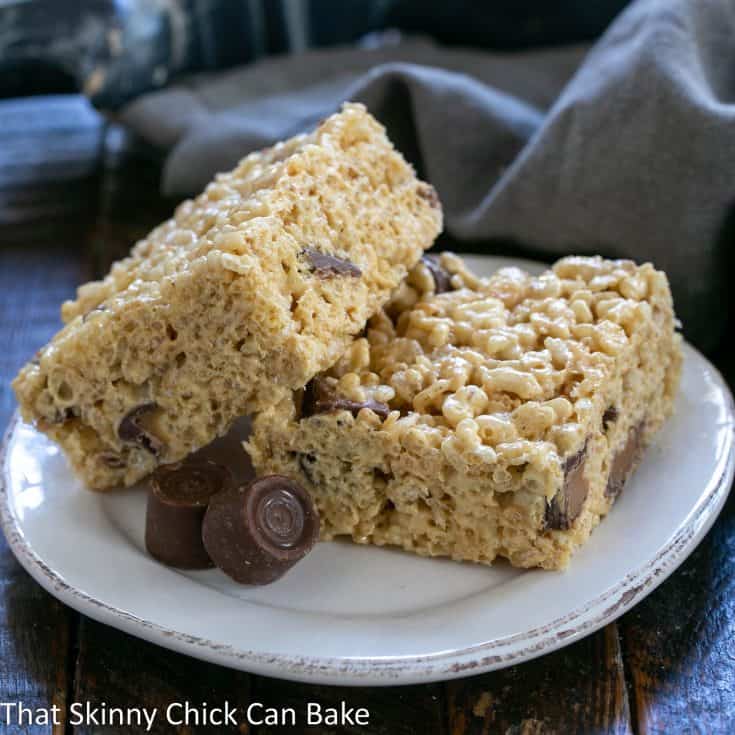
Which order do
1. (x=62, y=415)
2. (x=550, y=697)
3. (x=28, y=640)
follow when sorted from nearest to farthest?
(x=550, y=697)
(x=28, y=640)
(x=62, y=415)

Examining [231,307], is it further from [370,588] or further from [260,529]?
[370,588]

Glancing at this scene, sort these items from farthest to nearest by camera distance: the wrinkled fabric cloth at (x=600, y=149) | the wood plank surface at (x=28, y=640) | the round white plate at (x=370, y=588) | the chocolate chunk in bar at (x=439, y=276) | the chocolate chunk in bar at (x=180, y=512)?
the wrinkled fabric cloth at (x=600, y=149) < the chocolate chunk in bar at (x=439, y=276) < the chocolate chunk in bar at (x=180, y=512) < the wood plank surface at (x=28, y=640) < the round white plate at (x=370, y=588)

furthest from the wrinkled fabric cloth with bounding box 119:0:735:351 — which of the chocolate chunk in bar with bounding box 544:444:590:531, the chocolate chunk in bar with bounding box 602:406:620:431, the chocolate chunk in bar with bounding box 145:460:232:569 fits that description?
the chocolate chunk in bar with bounding box 145:460:232:569

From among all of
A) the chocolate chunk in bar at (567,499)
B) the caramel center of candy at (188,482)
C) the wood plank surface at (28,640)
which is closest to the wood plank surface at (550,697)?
the chocolate chunk in bar at (567,499)

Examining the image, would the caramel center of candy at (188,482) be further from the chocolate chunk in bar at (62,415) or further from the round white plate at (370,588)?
the chocolate chunk in bar at (62,415)

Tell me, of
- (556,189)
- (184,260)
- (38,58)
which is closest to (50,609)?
(184,260)

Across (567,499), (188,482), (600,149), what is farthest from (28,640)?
(600,149)
